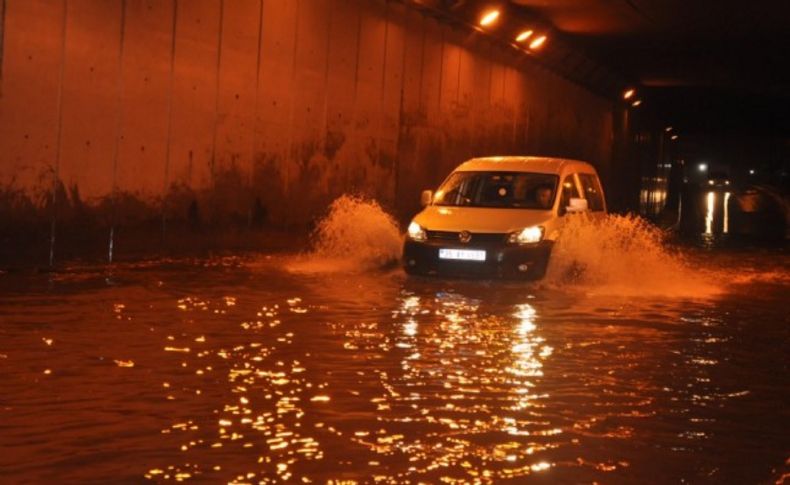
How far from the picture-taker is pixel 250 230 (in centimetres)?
2002


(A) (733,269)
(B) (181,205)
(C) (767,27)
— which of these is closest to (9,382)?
(B) (181,205)

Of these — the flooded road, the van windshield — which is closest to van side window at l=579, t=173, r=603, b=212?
the van windshield

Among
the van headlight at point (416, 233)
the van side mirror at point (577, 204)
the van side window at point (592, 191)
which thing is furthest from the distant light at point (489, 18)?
the van headlight at point (416, 233)

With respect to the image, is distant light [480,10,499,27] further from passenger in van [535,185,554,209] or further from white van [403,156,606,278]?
passenger in van [535,185,554,209]

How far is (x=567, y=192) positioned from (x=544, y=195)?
45 cm

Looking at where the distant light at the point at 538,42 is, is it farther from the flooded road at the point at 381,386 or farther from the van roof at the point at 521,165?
the flooded road at the point at 381,386

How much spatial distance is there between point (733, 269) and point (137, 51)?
34.7 ft

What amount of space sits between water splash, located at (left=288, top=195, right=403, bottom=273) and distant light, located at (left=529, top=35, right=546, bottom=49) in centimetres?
963

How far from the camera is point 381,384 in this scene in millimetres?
8555

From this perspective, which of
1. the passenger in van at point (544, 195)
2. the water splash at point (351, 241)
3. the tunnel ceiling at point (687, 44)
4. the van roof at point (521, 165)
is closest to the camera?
the passenger in van at point (544, 195)

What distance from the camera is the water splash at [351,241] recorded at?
18.7m

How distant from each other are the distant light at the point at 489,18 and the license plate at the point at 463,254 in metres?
12.3

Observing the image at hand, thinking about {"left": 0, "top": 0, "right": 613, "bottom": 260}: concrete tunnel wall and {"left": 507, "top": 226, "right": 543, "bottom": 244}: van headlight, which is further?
{"left": 507, "top": 226, "right": 543, "bottom": 244}: van headlight

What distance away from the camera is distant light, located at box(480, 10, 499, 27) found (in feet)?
88.4
